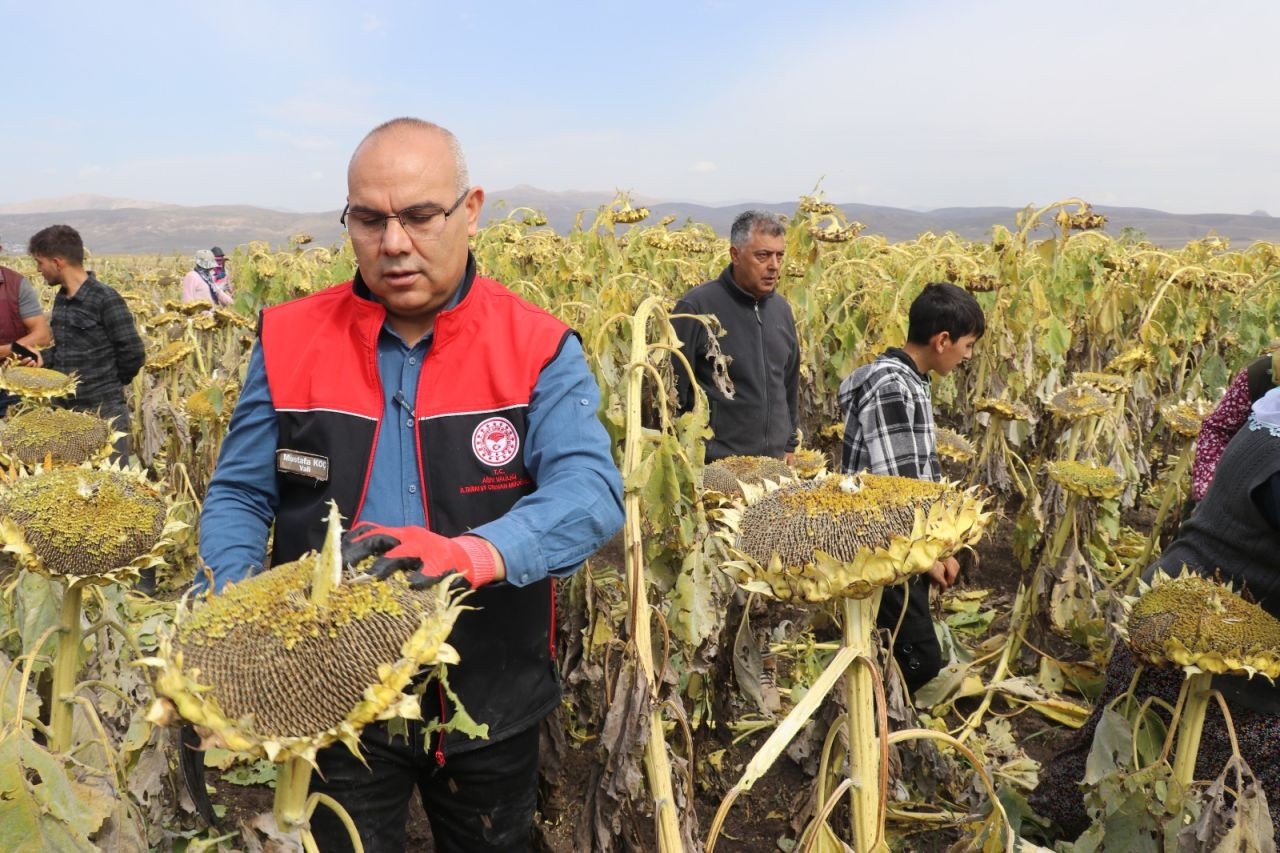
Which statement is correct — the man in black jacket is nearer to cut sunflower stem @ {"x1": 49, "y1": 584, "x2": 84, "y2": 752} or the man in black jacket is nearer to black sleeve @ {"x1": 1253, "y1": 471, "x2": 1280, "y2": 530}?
black sleeve @ {"x1": 1253, "y1": 471, "x2": 1280, "y2": 530}

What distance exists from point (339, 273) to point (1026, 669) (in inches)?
196

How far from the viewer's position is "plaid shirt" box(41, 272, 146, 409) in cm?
569

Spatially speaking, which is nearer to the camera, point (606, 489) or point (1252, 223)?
point (606, 489)

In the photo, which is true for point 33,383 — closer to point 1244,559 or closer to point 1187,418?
point 1244,559

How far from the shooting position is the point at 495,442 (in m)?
1.97

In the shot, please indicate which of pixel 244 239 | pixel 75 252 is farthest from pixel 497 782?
pixel 244 239

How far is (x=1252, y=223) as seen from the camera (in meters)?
101

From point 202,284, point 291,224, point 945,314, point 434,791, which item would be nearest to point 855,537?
point 434,791

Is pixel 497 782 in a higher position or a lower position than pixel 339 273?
lower

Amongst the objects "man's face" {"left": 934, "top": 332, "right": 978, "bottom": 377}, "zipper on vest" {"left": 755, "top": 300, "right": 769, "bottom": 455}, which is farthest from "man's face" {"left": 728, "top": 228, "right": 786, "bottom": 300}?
"man's face" {"left": 934, "top": 332, "right": 978, "bottom": 377}

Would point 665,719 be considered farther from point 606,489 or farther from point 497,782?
point 606,489

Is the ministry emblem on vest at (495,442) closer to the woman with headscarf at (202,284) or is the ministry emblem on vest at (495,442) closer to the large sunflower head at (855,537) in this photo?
the large sunflower head at (855,537)

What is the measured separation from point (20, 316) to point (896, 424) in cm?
490

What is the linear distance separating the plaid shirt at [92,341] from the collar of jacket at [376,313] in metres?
4.44
